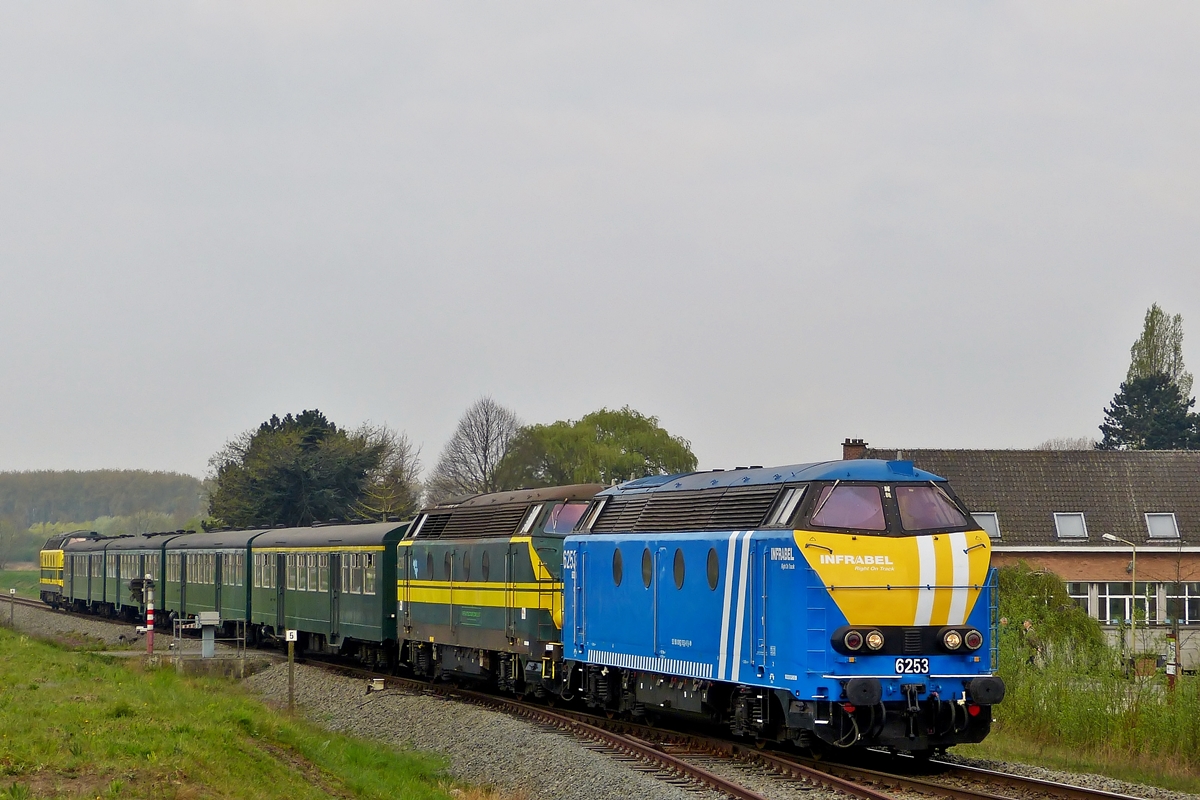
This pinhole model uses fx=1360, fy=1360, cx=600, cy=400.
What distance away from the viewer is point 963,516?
1573 centimetres

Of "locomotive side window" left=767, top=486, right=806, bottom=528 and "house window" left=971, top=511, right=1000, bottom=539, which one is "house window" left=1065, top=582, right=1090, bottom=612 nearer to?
"house window" left=971, top=511, right=1000, bottom=539

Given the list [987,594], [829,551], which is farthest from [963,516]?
[829,551]

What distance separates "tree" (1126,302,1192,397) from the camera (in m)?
89.2

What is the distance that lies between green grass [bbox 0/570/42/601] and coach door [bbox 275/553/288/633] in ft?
198

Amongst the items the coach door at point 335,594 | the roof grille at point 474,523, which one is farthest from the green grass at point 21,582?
the roof grille at point 474,523

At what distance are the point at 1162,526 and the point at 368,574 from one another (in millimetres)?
30930

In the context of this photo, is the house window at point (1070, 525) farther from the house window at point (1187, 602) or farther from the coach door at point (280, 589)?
the coach door at point (280, 589)

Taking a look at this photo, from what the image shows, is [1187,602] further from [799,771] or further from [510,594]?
Answer: [799,771]

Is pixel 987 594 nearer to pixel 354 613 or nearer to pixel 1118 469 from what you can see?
pixel 354 613

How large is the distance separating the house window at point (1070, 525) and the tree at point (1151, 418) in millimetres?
36367

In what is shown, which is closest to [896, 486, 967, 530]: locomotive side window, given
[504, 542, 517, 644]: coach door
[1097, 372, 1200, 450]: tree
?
[504, 542, 517, 644]: coach door

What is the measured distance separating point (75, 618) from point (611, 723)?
44.2 m

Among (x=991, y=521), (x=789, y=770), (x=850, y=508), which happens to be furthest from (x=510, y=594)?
(x=991, y=521)

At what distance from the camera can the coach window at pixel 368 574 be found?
31.1 m
